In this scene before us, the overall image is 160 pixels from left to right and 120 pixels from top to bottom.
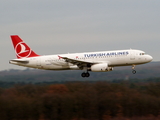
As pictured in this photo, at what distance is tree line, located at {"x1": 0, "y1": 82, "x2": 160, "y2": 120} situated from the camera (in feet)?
166

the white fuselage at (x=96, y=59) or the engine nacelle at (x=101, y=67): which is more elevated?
the white fuselage at (x=96, y=59)

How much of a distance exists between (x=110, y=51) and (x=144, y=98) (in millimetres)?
8507

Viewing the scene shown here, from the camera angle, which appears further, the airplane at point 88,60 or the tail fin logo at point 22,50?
the tail fin logo at point 22,50

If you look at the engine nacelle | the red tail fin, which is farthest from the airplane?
the red tail fin

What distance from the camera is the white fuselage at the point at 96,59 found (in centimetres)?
5597

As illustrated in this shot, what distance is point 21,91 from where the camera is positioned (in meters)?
58.4

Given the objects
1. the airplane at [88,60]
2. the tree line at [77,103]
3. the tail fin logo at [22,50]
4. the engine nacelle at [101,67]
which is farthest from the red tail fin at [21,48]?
the engine nacelle at [101,67]

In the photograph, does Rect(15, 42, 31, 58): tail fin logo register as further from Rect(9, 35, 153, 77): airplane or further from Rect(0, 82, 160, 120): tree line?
Rect(0, 82, 160, 120): tree line

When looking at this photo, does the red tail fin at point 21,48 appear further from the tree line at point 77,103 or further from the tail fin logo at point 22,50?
the tree line at point 77,103

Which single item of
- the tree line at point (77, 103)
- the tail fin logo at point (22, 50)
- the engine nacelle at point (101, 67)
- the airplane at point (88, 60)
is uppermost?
the tail fin logo at point (22, 50)

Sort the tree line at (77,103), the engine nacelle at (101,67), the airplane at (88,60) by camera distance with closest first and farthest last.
Result: the tree line at (77,103) < the engine nacelle at (101,67) < the airplane at (88,60)

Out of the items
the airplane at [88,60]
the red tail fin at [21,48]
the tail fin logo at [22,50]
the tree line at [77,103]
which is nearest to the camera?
the tree line at [77,103]

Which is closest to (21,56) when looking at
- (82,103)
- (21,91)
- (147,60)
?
(21,91)

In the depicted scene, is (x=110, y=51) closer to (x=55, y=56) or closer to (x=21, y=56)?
(x=55, y=56)
